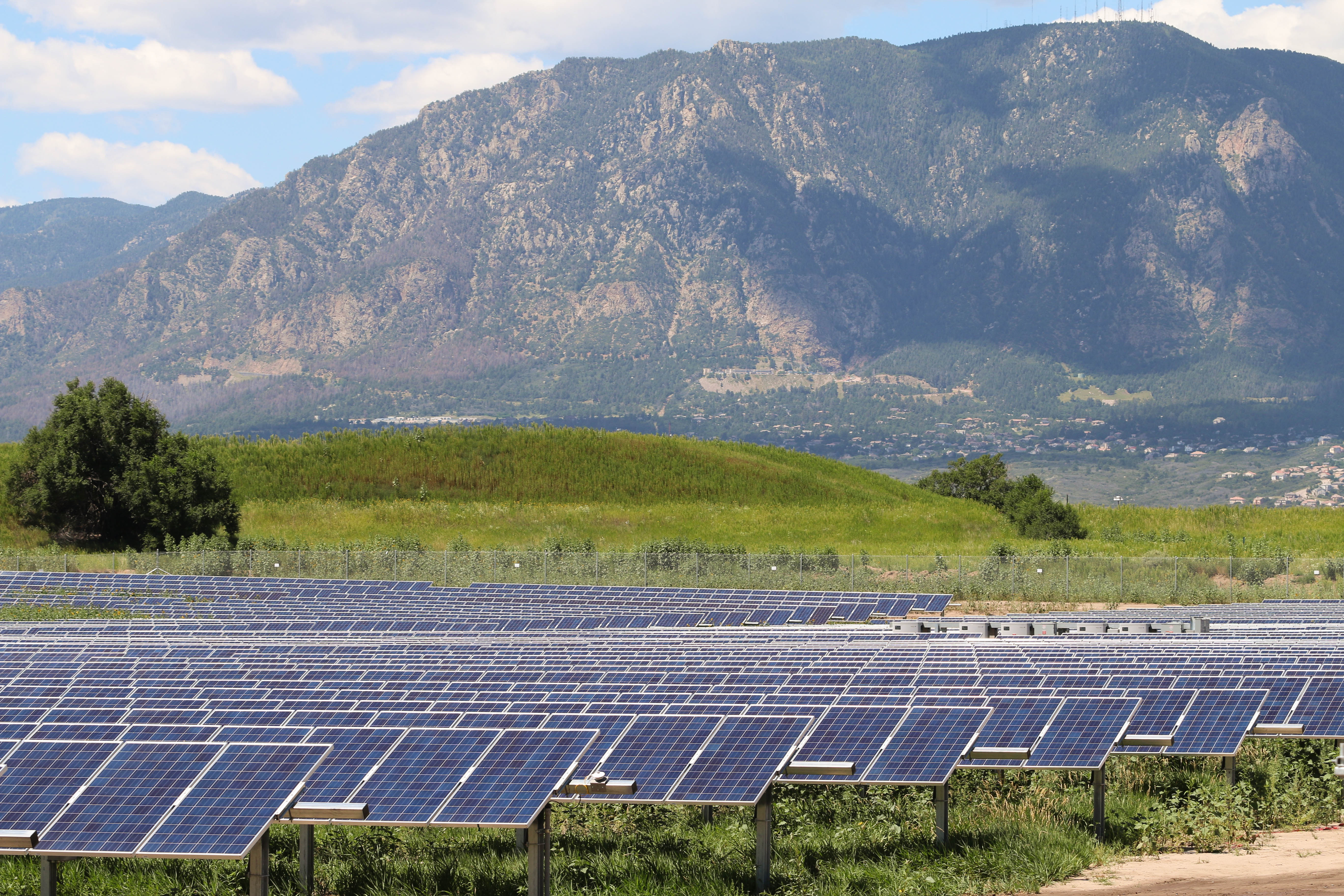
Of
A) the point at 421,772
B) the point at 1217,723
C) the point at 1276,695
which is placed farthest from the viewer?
the point at 1276,695

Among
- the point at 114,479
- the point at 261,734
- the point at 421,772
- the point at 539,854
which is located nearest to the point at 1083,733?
the point at 539,854

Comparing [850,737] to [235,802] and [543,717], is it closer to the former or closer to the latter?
[543,717]

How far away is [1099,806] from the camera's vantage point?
16.3 metres

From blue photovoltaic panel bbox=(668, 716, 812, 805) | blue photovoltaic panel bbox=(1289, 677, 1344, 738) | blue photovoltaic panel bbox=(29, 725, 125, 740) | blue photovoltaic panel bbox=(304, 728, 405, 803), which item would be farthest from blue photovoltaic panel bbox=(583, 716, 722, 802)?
blue photovoltaic panel bbox=(1289, 677, 1344, 738)

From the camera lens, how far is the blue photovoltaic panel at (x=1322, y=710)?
17.1 m

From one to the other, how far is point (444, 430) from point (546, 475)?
508 inches

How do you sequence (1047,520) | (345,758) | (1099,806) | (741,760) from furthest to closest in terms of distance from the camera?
(1047,520) → (1099,806) → (741,760) → (345,758)

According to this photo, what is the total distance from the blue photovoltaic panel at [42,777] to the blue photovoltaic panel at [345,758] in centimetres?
191

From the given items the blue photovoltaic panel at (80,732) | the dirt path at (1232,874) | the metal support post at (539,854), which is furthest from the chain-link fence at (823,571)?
the metal support post at (539,854)

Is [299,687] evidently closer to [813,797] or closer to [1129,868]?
[813,797]

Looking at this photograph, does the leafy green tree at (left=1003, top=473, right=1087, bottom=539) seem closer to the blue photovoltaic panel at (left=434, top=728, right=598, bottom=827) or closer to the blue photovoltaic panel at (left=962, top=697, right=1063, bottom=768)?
the blue photovoltaic panel at (left=962, top=697, right=1063, bottom=768)

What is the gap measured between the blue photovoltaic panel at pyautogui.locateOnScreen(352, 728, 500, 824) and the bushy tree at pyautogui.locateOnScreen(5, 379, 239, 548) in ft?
189

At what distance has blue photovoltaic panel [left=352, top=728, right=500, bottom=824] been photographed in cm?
1223

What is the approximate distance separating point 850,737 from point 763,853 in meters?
1.70
